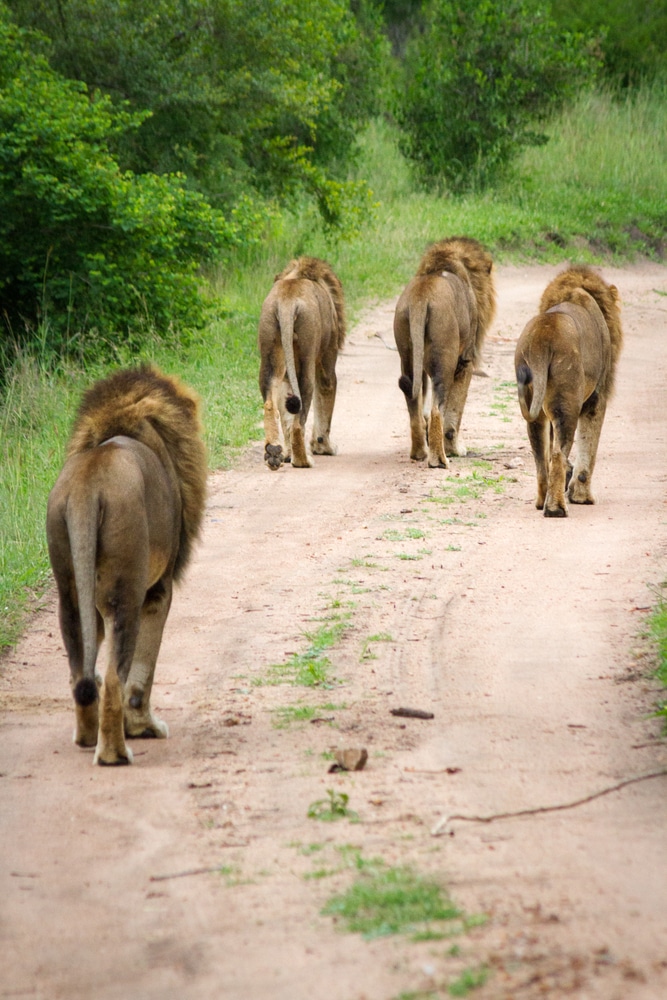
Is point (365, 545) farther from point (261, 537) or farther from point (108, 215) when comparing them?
point (108, 215)

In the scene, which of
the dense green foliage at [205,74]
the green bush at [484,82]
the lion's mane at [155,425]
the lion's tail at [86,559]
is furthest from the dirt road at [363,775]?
the green bush at [484,82]

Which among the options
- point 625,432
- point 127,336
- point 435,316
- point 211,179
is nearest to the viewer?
point 435,316

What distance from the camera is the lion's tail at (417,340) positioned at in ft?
31.4

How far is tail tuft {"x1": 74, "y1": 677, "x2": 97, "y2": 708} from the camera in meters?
4.52

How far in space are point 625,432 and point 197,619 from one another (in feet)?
19.7

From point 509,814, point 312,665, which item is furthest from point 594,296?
point 509,814

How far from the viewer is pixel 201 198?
1456 cm

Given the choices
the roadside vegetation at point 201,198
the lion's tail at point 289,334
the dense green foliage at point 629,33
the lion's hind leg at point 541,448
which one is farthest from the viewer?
the dense green foliage at point 629,33

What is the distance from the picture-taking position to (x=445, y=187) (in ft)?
84.4

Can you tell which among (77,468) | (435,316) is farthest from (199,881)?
(435,316)

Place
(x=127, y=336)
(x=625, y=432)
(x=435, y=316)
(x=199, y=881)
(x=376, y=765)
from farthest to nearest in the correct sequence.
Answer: (x=127, y=336) → (x=625, y=432) → (x=435, y=316) → (x=376, y=765) → (x=199, y=881)

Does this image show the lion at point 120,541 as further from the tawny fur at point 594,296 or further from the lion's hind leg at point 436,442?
the lion's hind leg at point 436,442

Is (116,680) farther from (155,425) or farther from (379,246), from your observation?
(379,246)

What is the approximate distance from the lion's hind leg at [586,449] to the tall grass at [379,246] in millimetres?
2859
